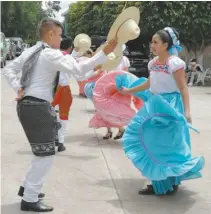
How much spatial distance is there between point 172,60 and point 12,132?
4342mm

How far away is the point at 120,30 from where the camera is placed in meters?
3.94

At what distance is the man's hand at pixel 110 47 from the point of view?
3.81 meters

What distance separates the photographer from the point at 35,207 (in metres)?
4.08

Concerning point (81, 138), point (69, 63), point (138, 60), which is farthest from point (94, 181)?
point (138, 60)

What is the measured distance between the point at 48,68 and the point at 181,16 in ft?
55.7

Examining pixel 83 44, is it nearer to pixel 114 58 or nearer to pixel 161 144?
pixel 114 58

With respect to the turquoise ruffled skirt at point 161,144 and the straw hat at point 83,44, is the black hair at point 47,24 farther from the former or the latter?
the straw hat at point 83,44

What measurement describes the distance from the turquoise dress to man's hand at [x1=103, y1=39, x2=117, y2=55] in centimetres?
73

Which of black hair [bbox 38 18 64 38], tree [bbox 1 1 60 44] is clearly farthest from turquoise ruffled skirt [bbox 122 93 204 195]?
tree [bbox 1 1 60 44]

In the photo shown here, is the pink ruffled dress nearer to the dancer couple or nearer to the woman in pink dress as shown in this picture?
the woman in pink dress

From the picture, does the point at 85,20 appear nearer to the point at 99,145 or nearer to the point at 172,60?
the point at 99,145

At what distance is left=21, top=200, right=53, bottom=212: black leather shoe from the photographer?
4.08 metres

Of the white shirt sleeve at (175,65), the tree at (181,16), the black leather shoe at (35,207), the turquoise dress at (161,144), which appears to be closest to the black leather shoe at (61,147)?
the turquoise dress at (161,144)

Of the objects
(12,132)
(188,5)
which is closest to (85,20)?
(188,5)
